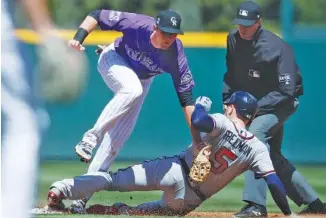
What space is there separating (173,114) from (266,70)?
8.61ft

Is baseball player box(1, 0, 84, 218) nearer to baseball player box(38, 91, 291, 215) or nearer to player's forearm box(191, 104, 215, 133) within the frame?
player's forearm box(191, 104, 215, 133)

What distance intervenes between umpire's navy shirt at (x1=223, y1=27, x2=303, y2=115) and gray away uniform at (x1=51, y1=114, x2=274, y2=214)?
3.69 feet

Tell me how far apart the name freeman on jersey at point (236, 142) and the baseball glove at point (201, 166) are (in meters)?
0.13

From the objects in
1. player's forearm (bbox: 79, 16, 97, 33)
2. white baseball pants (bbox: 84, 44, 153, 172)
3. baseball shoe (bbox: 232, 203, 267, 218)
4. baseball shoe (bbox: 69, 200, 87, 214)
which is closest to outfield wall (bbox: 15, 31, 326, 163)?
player's forearm (bbox: 79, 16, 97, 33)

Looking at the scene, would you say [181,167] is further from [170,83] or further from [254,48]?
[170,83]

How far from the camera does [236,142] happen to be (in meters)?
6.01

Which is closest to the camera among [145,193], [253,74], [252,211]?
[252,211]

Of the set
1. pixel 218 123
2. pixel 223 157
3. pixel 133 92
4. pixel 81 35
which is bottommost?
pixel 223 157

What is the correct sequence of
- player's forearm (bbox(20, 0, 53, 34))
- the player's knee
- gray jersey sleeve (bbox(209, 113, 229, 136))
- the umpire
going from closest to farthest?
player's forearm (bbox(20, 0, 53, 34)) → gray jersey sleeve (bbox(209, 113, 229, 136)) → the player's knee → the umpire

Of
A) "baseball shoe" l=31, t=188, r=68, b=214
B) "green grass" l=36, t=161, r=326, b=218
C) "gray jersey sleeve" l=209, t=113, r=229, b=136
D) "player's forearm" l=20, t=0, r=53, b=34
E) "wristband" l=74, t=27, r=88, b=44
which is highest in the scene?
"player's forearm" l=20, t=0, r=53, b=34

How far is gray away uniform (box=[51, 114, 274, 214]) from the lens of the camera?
600cm

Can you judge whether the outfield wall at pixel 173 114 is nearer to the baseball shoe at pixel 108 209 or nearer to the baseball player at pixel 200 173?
the baseball shoe at pixel 108 209

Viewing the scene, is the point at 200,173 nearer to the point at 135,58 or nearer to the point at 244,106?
the point at 244,106

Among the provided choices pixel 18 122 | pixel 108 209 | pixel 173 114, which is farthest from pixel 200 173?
pixel 173 114
